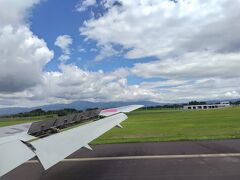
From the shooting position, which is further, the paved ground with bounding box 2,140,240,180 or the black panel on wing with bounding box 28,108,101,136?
the paved ground with bounding box 2,140,240,180

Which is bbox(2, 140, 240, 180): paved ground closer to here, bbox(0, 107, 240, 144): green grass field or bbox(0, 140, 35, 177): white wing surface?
bbox(0, 107, 240, 144): green grass field

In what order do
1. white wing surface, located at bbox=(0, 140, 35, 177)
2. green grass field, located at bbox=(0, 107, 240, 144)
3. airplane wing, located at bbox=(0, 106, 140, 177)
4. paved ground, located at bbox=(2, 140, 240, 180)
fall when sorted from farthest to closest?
green grass field, located at bbox=(0, 107, 240, 144), paved ground, located at bbox=(2, 140, 240, 180), airplane wing, located at bbox=(0, 106, 140, 177), white wing surface, located at bbox=(0, 140, 35, 177)

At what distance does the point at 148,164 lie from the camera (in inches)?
466

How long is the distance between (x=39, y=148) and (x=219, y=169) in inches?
283

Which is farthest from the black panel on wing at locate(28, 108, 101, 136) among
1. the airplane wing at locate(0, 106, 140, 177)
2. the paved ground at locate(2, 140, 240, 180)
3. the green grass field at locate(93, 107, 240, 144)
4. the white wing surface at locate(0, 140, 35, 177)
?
the green grass field at locate(93, 107, 240, 144)

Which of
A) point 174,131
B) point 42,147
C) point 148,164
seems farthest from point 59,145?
point 174,131

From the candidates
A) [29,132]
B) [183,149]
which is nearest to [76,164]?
[183,149]

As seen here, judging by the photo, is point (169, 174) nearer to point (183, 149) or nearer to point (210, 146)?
point (183, 149)

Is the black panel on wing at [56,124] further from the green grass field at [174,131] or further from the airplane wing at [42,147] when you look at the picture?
the green grass field at [174,131]

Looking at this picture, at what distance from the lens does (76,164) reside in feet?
41.2

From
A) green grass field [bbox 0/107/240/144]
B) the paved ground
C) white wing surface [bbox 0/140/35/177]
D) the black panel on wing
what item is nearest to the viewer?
white wing surface [bbox 0/140/35/177]

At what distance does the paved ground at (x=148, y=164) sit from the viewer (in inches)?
405

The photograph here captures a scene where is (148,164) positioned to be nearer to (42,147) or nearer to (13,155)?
(42,147)

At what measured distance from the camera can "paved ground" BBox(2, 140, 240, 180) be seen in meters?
10.3
